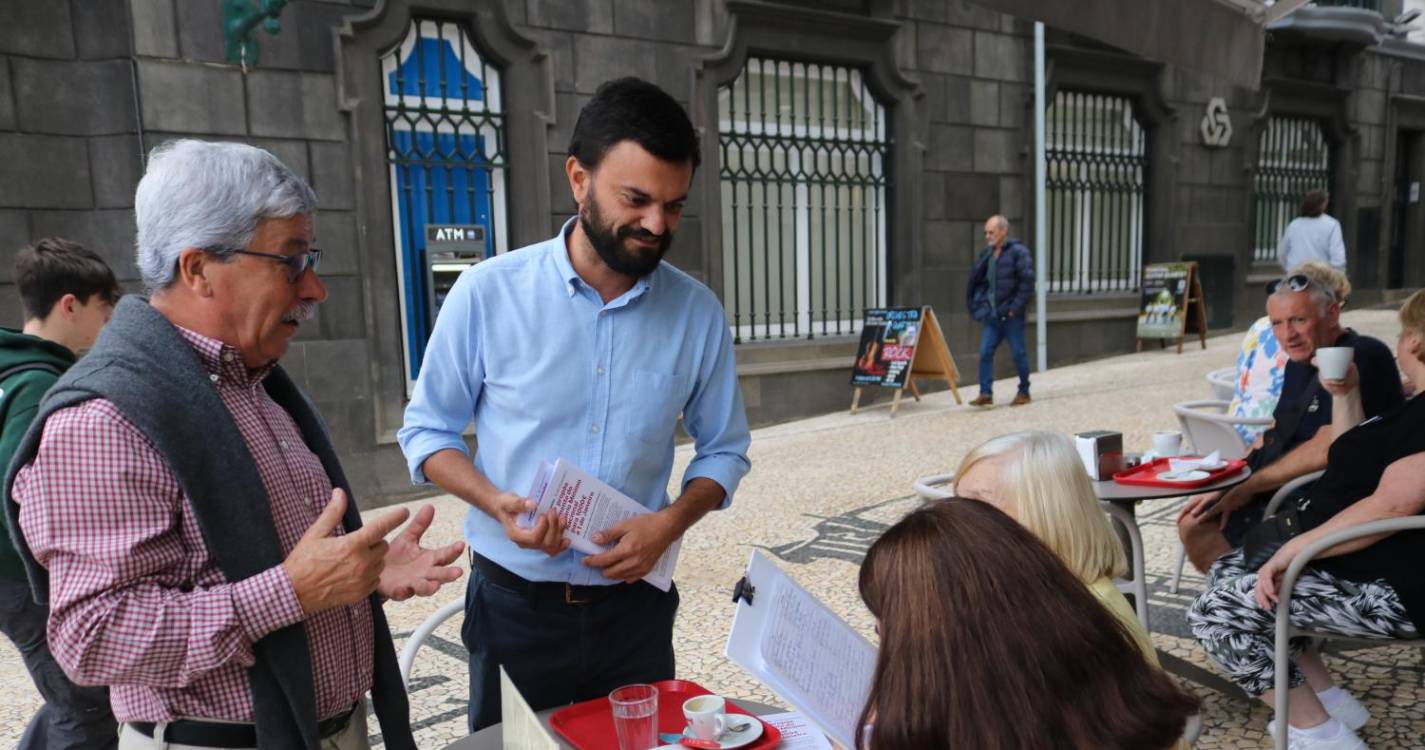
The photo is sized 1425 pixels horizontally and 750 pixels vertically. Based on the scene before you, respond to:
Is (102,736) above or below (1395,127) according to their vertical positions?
below

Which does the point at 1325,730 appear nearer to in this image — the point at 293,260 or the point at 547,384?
the point at 547,384

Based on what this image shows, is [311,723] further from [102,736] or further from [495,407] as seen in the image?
[102,736]

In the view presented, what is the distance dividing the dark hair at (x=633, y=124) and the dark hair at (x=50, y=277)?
1621 mm

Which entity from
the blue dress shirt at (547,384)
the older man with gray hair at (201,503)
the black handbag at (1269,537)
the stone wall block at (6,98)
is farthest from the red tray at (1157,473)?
the stone wall block at (6,98)

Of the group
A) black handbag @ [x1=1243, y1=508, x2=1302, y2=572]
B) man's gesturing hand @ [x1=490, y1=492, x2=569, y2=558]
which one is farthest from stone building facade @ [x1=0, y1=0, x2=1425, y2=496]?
man's gesturing hand @ [x1=490, y1=492, x2=569, y2=558]

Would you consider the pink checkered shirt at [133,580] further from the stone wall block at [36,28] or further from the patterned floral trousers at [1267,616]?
the stone wall block at [36,28]

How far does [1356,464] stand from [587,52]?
19.8 feet

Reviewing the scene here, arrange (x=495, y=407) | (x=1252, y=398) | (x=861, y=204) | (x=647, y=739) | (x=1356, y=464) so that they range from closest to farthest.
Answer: (x=647, y=739)
(x=495, y=407)
(x=1356, y=464)
(x=1252, y=398)
(x=861, y=204)

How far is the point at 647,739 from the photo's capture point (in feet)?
4.95

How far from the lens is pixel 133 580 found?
3.94 feet

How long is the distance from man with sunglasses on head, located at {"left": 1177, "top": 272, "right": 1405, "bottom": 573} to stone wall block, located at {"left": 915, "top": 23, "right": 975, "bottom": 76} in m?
6.28

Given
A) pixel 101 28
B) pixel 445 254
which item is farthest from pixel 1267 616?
pixel 101 28

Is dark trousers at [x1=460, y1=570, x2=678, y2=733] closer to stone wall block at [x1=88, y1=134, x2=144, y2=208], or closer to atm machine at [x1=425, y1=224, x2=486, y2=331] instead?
stone wall block at [x1=88, y1=134, x2=144, y2=208]

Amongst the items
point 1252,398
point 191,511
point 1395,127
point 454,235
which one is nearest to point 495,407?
point 191,511
